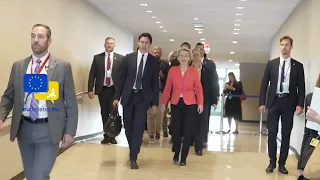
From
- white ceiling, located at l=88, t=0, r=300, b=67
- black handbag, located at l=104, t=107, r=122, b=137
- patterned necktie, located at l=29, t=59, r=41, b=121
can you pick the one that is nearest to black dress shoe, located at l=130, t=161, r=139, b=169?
black handbag, located at l=104, t=107, r=122, b=137

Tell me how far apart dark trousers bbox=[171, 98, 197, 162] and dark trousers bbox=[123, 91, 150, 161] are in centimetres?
45

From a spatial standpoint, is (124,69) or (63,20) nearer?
(124,69)

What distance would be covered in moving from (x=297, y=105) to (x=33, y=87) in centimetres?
363

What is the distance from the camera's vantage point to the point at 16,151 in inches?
212

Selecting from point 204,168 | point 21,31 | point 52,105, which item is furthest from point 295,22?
point 52,105

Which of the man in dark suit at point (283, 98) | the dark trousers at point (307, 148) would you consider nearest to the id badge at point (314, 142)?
the dark trousers at point (307, 148)

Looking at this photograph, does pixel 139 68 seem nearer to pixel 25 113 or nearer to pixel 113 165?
pixel 113 165

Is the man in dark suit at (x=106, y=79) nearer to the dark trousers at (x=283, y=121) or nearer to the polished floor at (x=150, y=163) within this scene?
the polished floor at (x=150, y=163)

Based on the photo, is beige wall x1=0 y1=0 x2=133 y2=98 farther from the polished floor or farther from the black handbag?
the black handbag

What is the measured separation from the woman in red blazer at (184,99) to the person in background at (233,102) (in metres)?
6.33

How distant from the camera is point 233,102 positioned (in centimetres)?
1265

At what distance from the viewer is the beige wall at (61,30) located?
4.99 m

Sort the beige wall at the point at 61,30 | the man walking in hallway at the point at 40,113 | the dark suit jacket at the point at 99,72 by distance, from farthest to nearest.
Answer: the dark suit jacket at the point at 99,72 < the beige wall at the point at 61,30 < the man walking in hallway at the point at 40,113

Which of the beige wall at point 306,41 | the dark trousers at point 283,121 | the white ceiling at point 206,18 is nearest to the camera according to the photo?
the dark trousers at point 283,121
